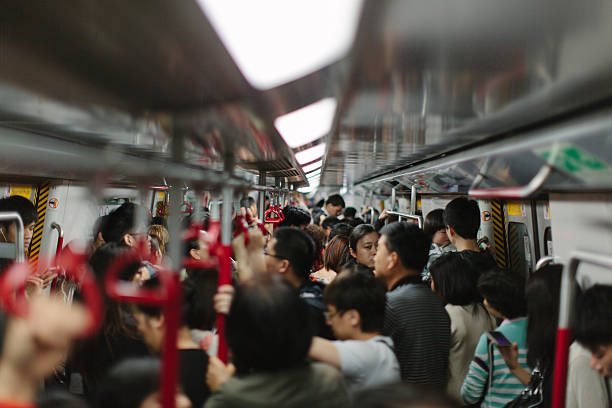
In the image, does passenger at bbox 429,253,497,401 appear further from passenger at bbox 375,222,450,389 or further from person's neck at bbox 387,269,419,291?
person's neck at bbox 387,269,419,291

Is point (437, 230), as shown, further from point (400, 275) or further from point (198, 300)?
point (198, 300)

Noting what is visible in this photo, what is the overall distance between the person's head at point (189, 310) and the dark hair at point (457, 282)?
1706 millimetres

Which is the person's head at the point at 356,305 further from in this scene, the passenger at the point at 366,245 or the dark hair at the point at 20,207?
the dark hair at the point at 20,207

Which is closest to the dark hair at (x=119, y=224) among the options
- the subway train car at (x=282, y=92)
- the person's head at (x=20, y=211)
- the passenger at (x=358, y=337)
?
the person's head at (x=20, y=211)

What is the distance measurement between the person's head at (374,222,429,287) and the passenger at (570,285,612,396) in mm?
896

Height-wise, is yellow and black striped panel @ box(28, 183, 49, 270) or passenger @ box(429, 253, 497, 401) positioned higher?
yellow and black striped panel @ box(28, 183, 49, 270)

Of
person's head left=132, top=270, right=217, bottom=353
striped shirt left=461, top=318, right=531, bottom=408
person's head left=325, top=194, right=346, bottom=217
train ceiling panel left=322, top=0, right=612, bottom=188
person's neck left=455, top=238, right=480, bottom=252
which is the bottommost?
striped shirt left=461, top=318, right=531, bottom=408

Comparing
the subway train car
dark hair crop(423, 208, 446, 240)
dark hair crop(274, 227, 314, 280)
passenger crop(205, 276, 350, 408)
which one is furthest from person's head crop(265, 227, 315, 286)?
dark hair crop(423, 208, 446, 240)

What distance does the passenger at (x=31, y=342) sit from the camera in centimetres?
64

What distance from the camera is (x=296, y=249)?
226 cm

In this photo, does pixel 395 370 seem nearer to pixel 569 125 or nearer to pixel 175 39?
pixel 569 125

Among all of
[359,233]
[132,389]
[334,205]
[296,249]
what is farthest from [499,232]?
[132,389]

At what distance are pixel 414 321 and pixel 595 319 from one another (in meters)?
0.86

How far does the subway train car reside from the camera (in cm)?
87
